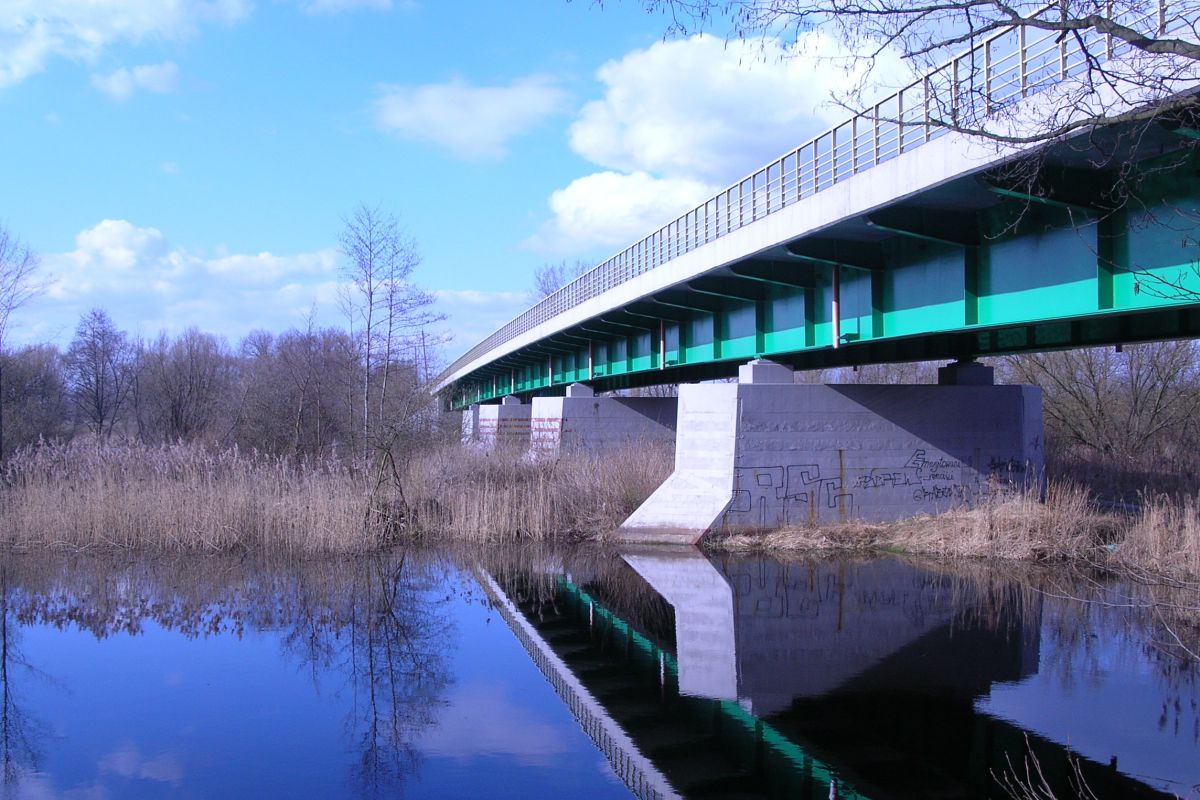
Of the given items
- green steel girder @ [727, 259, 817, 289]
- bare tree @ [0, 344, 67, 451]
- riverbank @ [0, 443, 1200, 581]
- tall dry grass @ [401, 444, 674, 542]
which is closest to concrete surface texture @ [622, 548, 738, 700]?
riverbank @ [0, 443, 1200, 581]

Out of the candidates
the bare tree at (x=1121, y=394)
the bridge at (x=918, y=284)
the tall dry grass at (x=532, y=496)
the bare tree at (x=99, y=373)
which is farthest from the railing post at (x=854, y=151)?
the bare tree at (x=99, y=373)

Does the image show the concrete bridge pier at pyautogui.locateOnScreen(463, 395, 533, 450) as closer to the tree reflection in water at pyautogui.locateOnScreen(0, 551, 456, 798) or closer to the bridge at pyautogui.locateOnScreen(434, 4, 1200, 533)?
the bridge at pyautogui.locateOnScreen(434, 4, 1200, 533)

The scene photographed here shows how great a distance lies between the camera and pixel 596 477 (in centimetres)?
1972

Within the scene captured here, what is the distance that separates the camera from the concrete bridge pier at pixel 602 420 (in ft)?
93.7

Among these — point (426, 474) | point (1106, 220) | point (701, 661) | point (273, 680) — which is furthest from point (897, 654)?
point (426, 474)

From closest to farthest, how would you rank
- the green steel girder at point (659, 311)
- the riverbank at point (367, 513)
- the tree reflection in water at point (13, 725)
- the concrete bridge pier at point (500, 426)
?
the tree reflection in water at point (13, 725), the riverbank at point (367, 513), the green steel girder at point (659, 311), the concrete bridge pier at point (500, 426)

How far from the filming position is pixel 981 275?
13164mm

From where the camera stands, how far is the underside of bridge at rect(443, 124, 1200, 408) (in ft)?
33.1

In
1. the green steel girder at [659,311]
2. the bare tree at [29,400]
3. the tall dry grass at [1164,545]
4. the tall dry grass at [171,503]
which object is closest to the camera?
the tall dry grass at [1164,545]

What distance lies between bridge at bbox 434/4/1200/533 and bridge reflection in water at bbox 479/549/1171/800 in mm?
3293

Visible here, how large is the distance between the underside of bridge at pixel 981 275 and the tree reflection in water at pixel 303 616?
6713mm

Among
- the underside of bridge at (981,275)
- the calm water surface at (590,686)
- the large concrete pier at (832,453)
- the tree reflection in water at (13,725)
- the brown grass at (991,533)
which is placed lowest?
the tree reflection in water at (13,725)

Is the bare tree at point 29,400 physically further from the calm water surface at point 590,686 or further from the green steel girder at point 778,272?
the green steel girder at point 778,272

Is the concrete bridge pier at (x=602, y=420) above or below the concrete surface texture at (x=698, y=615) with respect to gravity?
above
